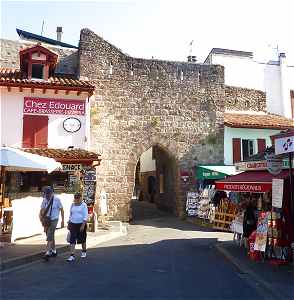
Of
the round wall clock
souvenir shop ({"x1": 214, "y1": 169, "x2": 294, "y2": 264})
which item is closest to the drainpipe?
the round wall clock

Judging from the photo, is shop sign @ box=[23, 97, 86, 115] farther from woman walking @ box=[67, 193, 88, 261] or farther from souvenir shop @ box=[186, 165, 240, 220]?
woman walking @ box=[67, 193, 88, 261]

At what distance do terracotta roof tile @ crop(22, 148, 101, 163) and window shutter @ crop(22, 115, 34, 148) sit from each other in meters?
0.56

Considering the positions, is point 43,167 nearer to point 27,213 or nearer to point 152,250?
point 27,213

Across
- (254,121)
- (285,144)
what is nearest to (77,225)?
(285,144)

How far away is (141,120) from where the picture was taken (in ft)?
72.3

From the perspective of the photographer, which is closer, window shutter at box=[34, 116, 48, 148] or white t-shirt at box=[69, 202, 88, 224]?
white t-shirt at box=[69, 202, 88, 224]

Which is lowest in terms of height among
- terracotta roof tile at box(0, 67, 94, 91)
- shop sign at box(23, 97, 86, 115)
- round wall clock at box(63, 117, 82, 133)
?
round wall clock at box(63, 117, 82, 133)

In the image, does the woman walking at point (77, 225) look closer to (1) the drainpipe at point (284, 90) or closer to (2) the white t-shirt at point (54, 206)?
(2) the white t-shirt at point (54, 206)

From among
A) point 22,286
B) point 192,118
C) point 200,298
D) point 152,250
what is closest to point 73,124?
point 192,118

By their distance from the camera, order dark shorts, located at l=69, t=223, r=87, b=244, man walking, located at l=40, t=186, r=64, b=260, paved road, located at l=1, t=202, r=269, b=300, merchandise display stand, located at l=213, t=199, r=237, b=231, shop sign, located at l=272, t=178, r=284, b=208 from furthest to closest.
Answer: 1. merchandise display stand, located at l=213, t=199, r=237, b=231
2. dark shorts, located at l=69, t=223, r=87, b=244
3. man walking, located at l=40, t=186, r=64, b=260
4. shop sign, located at l=272, t=178, r=284, b=208
5. paved road, located at l=1, t=202, r=269, b=300

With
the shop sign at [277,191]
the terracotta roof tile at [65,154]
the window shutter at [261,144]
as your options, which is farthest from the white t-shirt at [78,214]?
the window shutter at [261,144]

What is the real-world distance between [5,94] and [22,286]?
1259 cm

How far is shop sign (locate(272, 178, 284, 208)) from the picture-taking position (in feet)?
31.5

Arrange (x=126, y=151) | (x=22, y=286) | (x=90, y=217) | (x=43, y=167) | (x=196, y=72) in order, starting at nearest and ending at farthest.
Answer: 1. (x=22, y=286)
2. (x=43, y=167)
3. (x=90, y=217)
4. (x=126, y=151)
5. (x=196, y=72)
